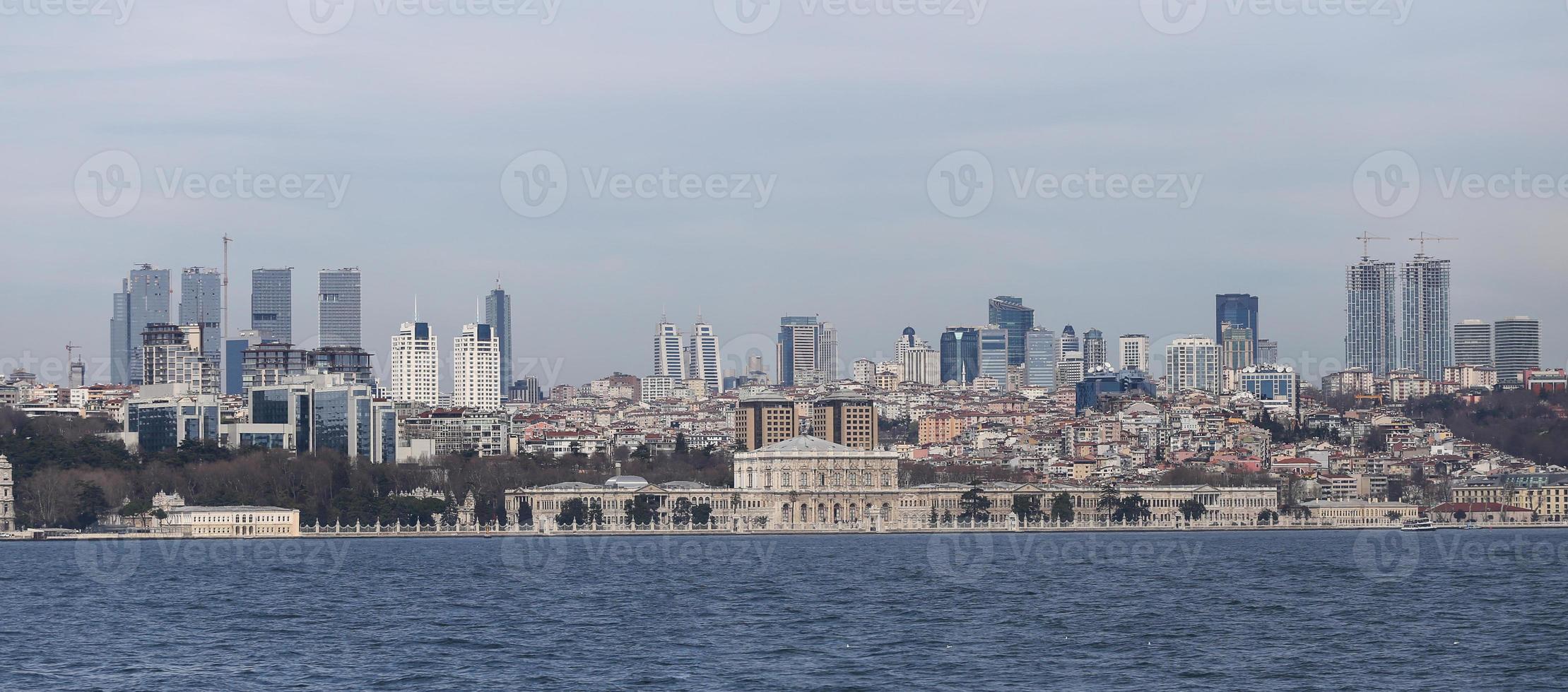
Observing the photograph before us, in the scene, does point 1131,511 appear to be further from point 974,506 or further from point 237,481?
point 237,481

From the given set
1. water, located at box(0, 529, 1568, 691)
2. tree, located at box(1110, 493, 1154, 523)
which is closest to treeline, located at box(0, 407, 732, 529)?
water, located at box(0, 529, 1568, 691)

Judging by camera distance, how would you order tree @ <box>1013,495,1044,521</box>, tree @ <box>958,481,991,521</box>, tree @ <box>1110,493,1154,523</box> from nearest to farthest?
tree @ <box>1013,495,1044,521</box>, tree @ <box>958,481,991,521</box>, tree @ <box>1110,493,1154,523</box>

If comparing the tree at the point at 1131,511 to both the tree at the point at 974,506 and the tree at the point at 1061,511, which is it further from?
the tree at the point at 974,506

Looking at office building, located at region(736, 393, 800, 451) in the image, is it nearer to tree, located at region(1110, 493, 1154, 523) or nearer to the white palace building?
the white palace building

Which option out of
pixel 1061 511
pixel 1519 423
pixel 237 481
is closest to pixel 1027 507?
pixel 1061 511

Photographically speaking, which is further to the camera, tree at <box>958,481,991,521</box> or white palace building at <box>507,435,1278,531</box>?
white palace building at <box>507,435,1278,531</box>

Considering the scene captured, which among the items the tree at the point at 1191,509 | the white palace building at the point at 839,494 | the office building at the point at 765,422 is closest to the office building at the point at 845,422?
the office building at the point at 765,422

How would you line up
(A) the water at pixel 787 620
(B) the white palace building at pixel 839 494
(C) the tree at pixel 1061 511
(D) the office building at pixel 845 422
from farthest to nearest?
(D) the office building at pixel 845 422 → (B) the white palace building at pixel 839 494 → (C) the tree at pixel 1061 511 → (A) the water at pixel 787 620
